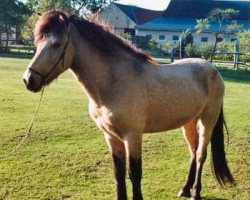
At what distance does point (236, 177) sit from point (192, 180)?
776mm

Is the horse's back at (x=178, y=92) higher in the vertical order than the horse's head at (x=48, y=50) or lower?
lower

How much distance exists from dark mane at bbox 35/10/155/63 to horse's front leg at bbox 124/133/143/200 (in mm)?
803

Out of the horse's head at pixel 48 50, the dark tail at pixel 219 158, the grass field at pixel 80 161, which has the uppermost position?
the horse's head at pixel 48 50

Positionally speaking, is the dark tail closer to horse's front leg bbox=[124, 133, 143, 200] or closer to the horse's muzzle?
horse's front leg bbox=[124, 133, 143, 200]

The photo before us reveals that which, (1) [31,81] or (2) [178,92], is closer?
(1) [31,81]

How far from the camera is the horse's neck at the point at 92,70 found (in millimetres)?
3414

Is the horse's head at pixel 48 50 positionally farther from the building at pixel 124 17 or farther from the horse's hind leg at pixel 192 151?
the building at pixel 124 17

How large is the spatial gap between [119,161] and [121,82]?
934 millimetres

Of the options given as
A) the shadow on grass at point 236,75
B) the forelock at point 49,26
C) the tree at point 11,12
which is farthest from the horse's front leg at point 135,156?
the tree at point 11,12

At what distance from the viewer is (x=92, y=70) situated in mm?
3453

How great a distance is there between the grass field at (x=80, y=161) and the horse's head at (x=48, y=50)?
1.71m

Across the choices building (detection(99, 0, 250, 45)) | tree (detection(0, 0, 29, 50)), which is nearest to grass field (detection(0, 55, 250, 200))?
tree (detection(0, 0, 29, 50))

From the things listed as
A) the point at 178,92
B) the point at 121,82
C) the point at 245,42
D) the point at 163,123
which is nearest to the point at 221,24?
the point at 245,42

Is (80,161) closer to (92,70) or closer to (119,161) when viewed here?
(119,161)
